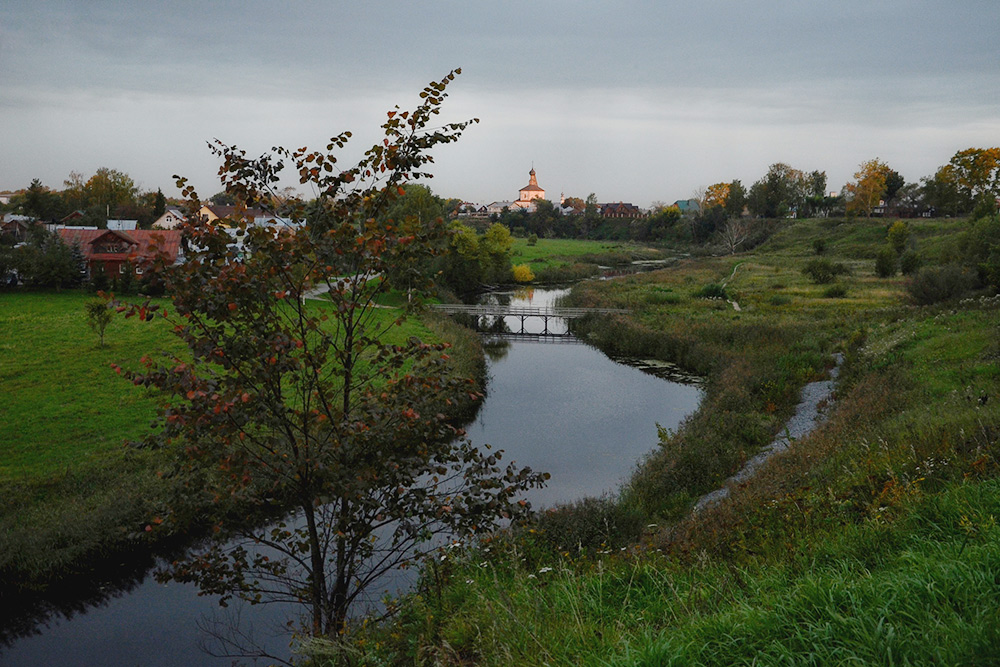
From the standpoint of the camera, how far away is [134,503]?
1335cm

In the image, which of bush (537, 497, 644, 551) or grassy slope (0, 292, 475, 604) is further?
grassy slope (0, 292, 475, 604)

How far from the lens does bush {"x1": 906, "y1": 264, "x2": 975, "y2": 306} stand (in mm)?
30516

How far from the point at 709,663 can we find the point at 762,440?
14.6 m

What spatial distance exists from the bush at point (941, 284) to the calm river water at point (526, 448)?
47.7 feet

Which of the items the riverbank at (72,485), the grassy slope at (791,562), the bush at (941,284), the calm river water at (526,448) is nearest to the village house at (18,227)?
the riverbank at (72,485)

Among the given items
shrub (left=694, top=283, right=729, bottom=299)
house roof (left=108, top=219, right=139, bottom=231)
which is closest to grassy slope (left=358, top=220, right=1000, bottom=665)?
shrub (left=694, top=283, right=729, bottom=299)

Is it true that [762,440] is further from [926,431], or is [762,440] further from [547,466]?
[926,431]

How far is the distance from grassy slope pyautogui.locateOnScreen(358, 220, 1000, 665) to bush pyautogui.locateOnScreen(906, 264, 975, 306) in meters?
15.2

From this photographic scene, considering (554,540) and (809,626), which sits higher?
(809,626)

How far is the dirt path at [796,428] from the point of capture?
13.3 metres

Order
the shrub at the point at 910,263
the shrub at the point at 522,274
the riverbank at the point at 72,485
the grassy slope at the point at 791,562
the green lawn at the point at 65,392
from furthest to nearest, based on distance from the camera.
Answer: the shrub at the point at 522,274 → the shrub at the point at 910,263 → the green lawn at the point at 65,392 → the riverbank at the point at 72,485 → the grassy slope at the point at 791,562

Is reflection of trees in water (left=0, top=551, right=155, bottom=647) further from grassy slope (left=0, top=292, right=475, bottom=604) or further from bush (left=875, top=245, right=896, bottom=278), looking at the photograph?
bush (left=875, top=245, right=896, bottom=278)

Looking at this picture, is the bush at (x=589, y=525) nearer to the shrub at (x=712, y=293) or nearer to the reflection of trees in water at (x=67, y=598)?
the reflection of trees in water at (x=67, y=598)

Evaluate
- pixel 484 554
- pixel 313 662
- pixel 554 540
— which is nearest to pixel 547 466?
pixel 554 540
